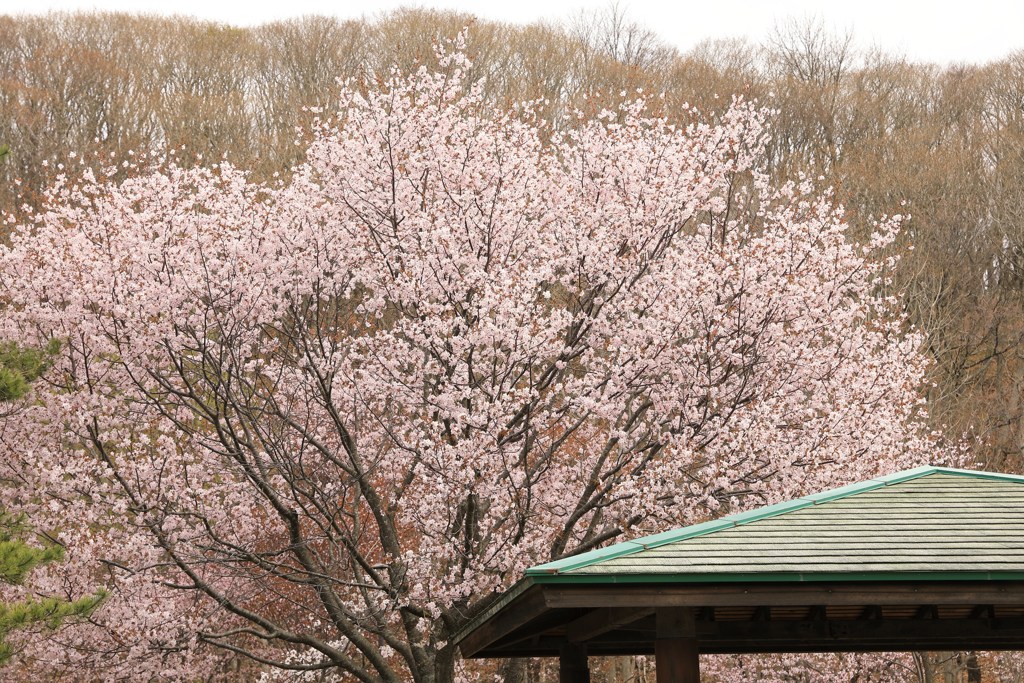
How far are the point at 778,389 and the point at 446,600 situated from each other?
13.2ft

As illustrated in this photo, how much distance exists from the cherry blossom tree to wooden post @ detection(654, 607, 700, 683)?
4.47m

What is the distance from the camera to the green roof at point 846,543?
5992mm

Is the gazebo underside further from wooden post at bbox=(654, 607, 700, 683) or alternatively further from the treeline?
the treeline

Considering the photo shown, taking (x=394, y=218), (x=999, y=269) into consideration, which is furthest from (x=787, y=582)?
(x=999, y=269)

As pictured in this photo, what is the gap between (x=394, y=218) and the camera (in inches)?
487

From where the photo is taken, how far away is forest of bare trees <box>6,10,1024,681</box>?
896 inches

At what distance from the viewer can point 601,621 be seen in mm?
7059

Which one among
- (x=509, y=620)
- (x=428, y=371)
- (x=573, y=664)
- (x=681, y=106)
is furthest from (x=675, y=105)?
(x=509, y=620)

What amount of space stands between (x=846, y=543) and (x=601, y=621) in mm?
1517

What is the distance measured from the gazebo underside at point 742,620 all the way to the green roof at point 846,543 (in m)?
0.08

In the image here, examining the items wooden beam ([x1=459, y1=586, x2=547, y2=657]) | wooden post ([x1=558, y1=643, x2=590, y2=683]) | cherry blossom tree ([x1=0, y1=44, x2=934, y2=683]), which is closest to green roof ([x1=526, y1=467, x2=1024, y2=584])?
wooden beam ([x1=459, y1=586, x2=547, y2=657])

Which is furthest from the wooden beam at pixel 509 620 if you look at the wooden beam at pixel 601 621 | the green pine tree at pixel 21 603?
the green pine tree at pixel 21 603

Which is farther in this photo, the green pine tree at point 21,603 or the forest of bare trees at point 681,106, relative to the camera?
the forest of bare trees at point 681,106

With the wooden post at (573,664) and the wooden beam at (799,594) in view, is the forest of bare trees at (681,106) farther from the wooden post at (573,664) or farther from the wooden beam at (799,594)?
the wooden beam at (799,594)
